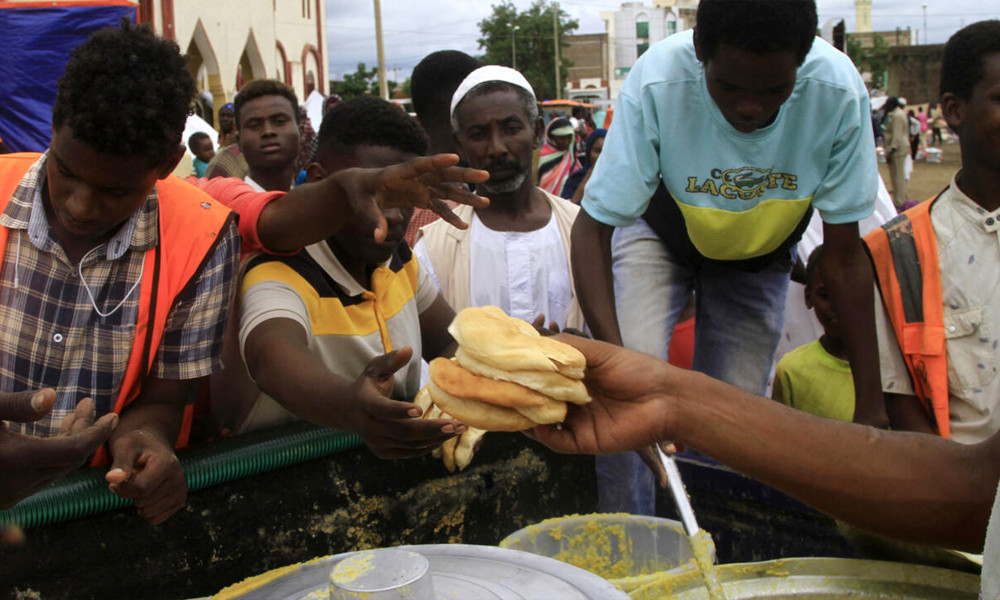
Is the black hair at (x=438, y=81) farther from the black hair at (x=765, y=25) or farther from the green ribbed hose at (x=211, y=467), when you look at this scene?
the green ribbed hose at (x=211, y=467)

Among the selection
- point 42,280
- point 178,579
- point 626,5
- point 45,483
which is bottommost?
point 178,579

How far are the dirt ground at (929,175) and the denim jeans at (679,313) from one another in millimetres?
11316

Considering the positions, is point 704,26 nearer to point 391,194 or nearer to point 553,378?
point 391,194

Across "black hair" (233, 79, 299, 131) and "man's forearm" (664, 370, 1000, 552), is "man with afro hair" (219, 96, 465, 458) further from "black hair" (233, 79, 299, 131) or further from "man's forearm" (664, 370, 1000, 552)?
"black hair" (233, 79, 299, 131)

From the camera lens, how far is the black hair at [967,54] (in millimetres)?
2248

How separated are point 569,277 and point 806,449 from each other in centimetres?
165

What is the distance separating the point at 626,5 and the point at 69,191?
57.9m

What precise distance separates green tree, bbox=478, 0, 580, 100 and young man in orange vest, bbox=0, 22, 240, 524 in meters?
46.6

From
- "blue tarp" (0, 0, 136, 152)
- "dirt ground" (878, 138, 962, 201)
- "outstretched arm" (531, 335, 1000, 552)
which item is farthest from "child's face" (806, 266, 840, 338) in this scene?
"dirt ground" (878, 138, 962, 201)

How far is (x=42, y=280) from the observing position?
1.70 m

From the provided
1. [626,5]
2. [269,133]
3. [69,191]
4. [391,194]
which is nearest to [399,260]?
[391,194]

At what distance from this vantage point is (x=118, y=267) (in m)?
1.77

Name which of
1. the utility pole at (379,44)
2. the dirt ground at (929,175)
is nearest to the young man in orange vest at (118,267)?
the dirt ground at (929,175)

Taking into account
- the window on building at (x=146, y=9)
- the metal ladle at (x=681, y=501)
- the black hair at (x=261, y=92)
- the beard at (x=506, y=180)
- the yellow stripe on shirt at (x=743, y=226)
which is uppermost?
the window on building at (x=146, y=9)
